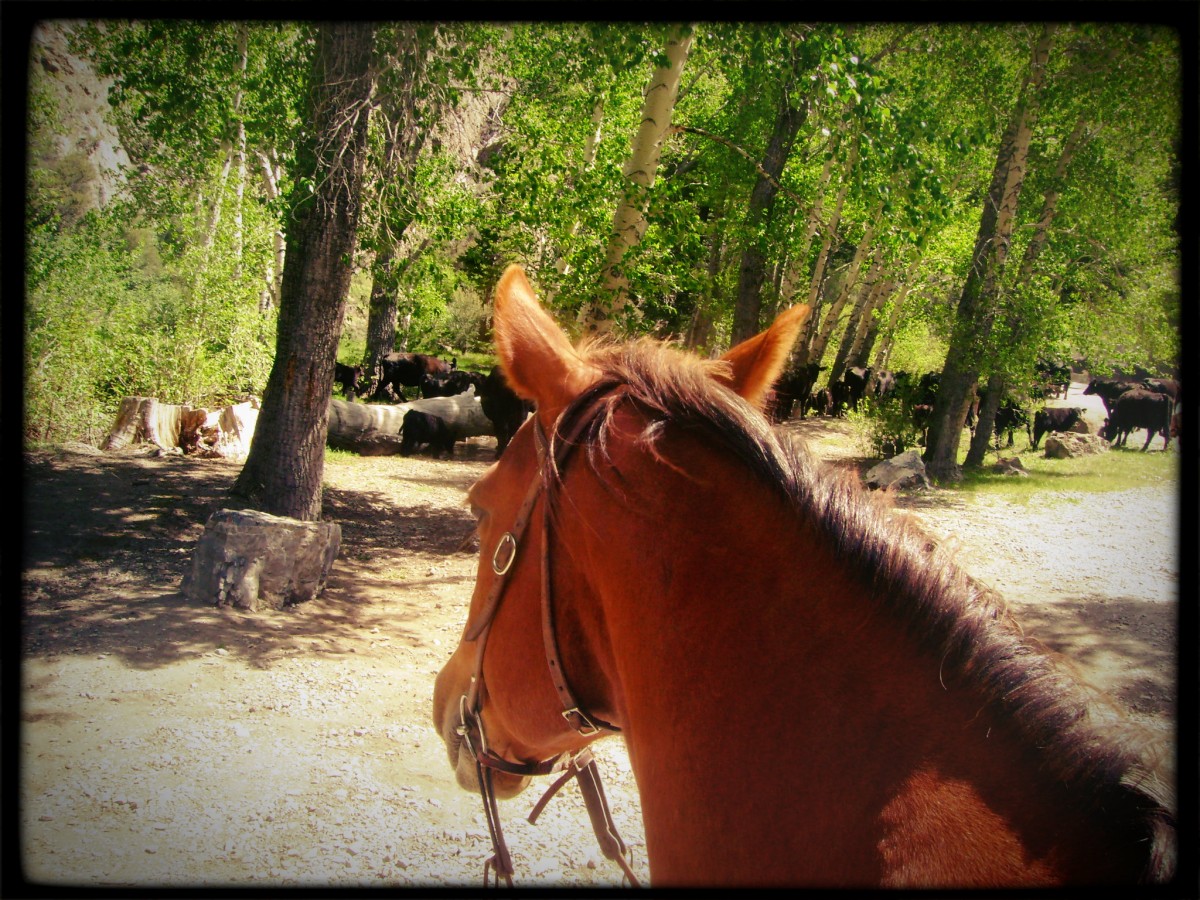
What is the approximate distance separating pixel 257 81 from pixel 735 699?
787 cm

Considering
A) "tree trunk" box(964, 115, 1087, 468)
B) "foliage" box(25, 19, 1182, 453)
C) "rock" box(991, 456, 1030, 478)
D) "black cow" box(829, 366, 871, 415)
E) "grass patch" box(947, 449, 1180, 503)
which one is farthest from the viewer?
"black cow" box(829, 366, 871, 415)

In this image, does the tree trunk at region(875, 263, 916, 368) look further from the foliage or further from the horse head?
the horse head

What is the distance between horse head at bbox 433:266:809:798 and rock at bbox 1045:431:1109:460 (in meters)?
21.3

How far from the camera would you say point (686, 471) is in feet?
4.20

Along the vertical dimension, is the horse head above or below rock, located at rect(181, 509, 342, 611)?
above

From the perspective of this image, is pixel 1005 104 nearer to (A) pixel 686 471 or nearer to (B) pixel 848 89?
(B) pixel 848 89

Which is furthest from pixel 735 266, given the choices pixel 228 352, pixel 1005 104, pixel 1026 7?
pixel 1026 7

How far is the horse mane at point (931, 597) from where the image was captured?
1002 mm

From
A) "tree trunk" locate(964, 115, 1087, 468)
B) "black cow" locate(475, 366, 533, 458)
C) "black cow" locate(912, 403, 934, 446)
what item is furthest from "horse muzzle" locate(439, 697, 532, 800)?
"black cow" locate(912, 403, 934, 446)

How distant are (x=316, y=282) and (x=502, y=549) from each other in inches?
239

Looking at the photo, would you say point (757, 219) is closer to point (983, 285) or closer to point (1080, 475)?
point (983, 285)

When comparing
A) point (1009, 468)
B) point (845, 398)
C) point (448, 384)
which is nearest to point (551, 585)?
point (1009, 468)

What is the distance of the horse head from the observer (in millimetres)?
1414

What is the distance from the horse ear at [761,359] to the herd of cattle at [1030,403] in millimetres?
15844
